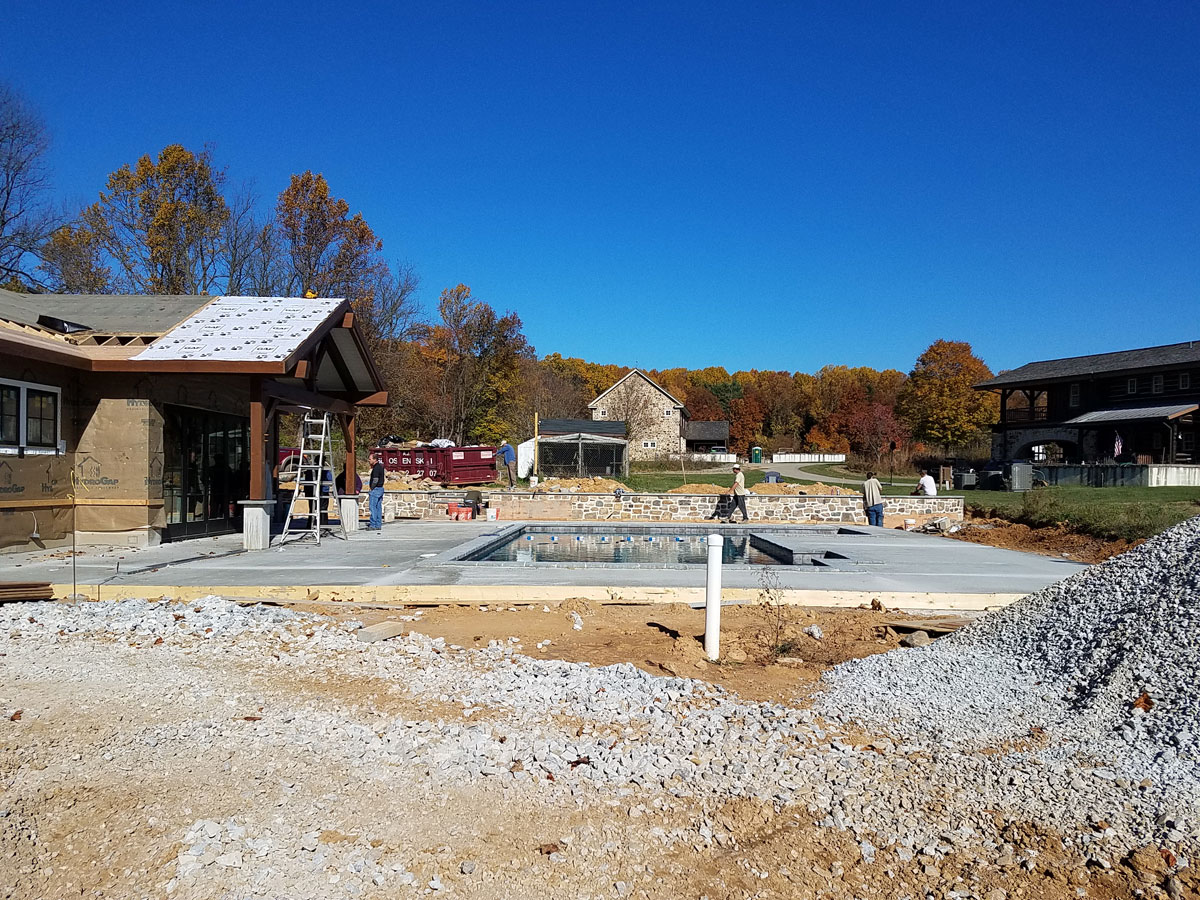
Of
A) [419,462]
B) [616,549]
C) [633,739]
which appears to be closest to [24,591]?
[633,739]

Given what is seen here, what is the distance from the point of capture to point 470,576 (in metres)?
10.4

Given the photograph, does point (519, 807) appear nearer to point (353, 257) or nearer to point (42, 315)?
point (42, 315)

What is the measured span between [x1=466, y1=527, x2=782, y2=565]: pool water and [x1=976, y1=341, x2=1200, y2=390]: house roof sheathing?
36090 mm

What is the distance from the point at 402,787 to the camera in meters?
4.16

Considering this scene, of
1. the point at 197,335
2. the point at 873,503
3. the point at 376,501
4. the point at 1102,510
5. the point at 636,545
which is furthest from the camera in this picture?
the point at 873,503

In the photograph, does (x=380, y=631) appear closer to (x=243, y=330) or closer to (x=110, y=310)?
(x=243, y=330)

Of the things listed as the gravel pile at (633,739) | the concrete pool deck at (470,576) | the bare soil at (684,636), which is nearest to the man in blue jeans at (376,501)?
the concrete pool deck at (470,576)

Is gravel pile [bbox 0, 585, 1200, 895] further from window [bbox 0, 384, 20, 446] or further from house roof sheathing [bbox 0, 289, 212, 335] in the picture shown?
house roof sheathing [bbox 0, 289, 212, 335]

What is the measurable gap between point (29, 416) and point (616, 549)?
431 inches

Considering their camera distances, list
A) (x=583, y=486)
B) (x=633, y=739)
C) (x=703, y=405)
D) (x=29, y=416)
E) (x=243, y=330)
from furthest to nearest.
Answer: (x=703, y=405) → (x=583, y=486) → (x=243, y=330) → (x=29, y=416) → (x=633, y=739)

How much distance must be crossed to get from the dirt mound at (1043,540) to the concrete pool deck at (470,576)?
1543mm

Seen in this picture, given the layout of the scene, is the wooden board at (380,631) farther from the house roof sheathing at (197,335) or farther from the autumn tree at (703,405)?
the autumn tree at (703,405)

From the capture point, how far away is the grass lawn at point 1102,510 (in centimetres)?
1555

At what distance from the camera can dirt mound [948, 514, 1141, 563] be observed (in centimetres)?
1465
